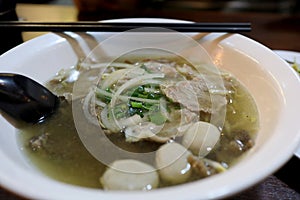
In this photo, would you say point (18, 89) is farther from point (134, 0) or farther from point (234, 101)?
point (134, 0)

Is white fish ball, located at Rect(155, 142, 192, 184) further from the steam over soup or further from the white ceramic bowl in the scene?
the white ceramic bowl

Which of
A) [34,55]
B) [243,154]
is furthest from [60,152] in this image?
[243,154]

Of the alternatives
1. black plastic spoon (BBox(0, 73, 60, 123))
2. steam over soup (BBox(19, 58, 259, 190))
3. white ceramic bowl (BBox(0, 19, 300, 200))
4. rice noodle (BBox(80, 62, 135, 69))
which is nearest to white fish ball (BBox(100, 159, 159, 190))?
steam over soup (BBox(19, 58, 259, 190))

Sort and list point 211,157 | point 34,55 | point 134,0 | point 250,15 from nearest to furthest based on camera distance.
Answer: point 211,157 → point 34,55 → point 250,15 → point 134,0

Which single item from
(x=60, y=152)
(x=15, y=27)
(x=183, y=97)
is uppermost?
(x=15, y=27)

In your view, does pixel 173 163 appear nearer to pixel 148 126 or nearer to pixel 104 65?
pixel 148 126

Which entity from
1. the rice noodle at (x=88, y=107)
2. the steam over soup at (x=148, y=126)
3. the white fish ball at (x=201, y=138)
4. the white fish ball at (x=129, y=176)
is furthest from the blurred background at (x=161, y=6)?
the white fish ball at (x=129, y=176)
